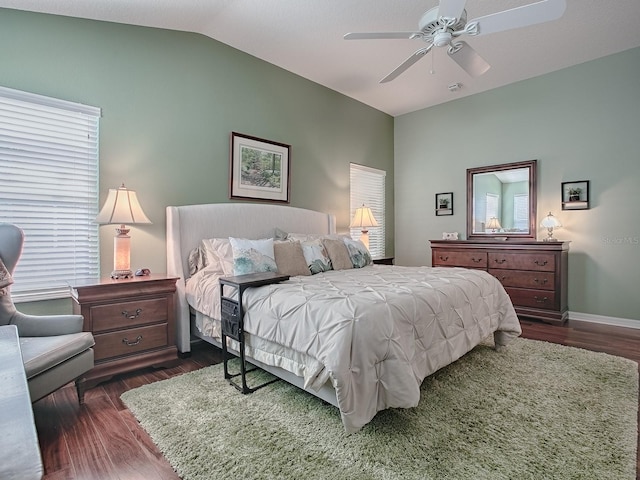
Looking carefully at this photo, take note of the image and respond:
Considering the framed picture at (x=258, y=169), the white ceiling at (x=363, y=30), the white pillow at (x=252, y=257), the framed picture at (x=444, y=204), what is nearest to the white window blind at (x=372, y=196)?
the framed picture at (x=444, y=204)

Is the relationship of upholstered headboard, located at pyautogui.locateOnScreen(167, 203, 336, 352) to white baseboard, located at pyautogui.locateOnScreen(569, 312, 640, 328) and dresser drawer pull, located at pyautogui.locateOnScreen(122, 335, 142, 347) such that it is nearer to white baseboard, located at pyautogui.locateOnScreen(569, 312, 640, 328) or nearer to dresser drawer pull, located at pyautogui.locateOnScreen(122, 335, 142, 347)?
dresser drawer pull, located at pyautogui.locateOnScreen(122, 335, 142, 347)

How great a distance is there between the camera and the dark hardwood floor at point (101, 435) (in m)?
1.56

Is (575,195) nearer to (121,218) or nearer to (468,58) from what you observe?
(468,58)

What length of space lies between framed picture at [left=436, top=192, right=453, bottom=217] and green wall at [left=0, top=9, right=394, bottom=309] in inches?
89.1

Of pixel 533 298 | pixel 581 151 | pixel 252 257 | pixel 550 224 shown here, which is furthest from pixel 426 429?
pixel 581 151

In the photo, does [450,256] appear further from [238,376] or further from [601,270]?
[238,376]

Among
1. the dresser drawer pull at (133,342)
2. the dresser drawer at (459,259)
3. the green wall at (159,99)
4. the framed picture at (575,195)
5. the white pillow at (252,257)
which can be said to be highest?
the green wall at (159,99)

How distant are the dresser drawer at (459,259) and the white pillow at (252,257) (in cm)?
295

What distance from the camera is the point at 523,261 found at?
4.24 metres

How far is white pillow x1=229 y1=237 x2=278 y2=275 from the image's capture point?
2713mm

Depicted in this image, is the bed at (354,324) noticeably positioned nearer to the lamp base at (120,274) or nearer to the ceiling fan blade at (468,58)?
the lamp base at (120,274)

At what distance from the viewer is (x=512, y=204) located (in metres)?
4.75

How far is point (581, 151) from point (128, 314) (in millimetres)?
5291

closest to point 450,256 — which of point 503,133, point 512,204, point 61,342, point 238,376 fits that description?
point 512,204
